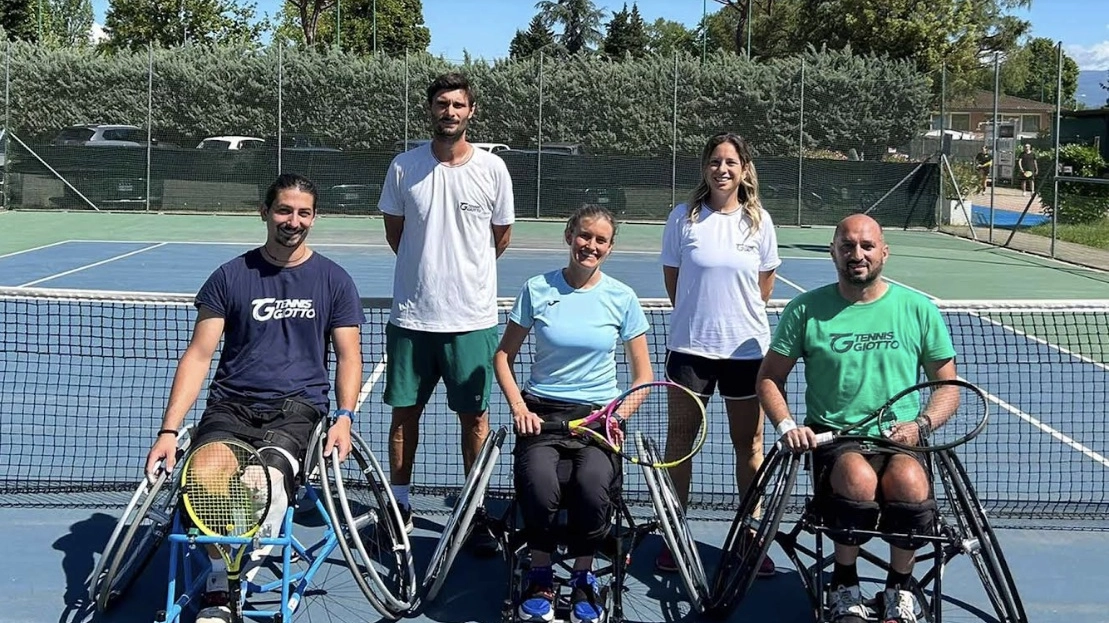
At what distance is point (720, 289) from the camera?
14.0 ft

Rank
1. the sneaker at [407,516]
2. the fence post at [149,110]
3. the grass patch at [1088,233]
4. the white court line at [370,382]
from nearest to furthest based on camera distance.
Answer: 1. the sneaker at [407,516]
2. the white court line at [370,382]
3. the grass patch at [1088,233]
4. the fence post at [149,110]

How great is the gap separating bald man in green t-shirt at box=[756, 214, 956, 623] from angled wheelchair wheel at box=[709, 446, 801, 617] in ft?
0.38

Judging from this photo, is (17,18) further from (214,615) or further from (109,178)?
(214,615)

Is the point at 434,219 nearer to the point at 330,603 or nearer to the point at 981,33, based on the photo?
the point at 330,603

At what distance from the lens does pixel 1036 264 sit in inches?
665

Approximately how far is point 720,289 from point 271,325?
5.25 ft

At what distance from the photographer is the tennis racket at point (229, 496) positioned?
348 cm

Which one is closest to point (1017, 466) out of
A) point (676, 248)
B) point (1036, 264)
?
point (676, 248)

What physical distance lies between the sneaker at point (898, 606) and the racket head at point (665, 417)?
74 cm

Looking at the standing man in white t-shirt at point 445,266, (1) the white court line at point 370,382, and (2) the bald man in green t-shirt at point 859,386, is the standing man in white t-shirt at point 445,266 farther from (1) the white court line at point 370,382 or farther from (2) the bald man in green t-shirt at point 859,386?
(1) the white court line at point 370,382

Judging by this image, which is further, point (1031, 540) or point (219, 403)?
point (1031, 540)

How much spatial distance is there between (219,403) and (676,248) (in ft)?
5.69

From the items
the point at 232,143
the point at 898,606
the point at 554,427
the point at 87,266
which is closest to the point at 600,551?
the point at 554,427

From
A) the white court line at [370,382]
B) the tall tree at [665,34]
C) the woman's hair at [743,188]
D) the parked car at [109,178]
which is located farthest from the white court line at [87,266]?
the tall tree at [665,34]
